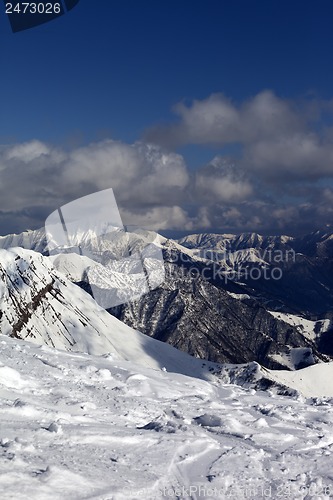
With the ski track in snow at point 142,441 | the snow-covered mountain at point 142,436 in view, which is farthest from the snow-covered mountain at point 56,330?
the ski track in snow at point 142,441

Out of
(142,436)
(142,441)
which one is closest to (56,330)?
(142,436)

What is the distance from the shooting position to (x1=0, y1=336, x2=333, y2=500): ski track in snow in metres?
15.4

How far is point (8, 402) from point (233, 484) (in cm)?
1130

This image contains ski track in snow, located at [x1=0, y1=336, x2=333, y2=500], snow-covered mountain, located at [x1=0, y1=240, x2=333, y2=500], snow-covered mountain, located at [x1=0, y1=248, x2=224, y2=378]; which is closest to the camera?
ski track in snow, located at [x1=0, y1=336, x2=333, y2=500]

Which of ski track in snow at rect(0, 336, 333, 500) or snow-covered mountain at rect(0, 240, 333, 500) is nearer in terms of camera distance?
ski track in snow at rect(0, 336, 333, 500)

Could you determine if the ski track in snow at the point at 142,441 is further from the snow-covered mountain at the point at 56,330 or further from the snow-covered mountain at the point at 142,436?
the snow-covered mountain at the point at 56,330

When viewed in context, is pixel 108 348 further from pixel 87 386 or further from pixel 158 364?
pixel 87 386

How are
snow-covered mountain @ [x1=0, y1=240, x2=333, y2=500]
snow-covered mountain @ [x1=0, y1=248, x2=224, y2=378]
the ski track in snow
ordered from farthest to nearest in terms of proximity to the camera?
snow-covered mountain @ [x1=0, y1=248, x2=224, y2=378], snow-covered mountain @ [x1=0, y1=240, x2=333, y2=500], the ski track in snow

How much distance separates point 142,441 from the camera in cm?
1934

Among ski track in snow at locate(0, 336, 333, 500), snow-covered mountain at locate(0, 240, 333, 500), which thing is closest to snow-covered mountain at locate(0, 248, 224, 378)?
snow-covered mountain at locate(0, 240, 333, 500)

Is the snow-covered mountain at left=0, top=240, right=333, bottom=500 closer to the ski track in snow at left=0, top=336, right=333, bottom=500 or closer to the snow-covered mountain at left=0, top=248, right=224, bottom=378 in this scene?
the ski track in snow at left=0, top=336, right=333, bottom=500

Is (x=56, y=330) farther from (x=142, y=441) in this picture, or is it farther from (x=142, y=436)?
(x=142, y=441)

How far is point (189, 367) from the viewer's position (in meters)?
187

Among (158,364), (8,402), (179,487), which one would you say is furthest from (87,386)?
(158,364)
